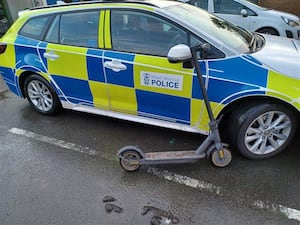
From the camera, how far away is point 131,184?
9.45 feet

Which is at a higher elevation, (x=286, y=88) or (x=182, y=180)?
(x=286, y=88)

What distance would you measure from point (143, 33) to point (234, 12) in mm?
4303

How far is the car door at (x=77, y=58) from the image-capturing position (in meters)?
3.37

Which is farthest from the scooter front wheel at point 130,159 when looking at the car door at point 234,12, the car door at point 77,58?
the car door at point 234,12

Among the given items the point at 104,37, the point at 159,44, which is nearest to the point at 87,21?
the point at 104,37

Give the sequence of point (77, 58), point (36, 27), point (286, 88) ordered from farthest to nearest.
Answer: point (36, 27), point (77, 58), point (286, 88)

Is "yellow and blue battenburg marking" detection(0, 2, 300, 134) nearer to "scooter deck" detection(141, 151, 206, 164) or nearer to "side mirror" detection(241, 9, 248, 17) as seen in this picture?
"scooter deck" detection(141, 151, 206, 164)

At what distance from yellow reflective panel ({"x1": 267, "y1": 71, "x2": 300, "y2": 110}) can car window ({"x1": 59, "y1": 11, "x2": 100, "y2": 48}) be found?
1.89 m

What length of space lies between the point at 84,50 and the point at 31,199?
5.47ft

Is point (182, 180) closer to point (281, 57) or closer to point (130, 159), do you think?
point (130, 159)

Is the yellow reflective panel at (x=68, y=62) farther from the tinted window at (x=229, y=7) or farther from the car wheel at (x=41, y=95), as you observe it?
the tinted window at (x=229, y=7)

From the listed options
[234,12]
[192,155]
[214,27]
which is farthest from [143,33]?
[234,12]

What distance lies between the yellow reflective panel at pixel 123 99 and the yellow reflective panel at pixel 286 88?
1.39 m

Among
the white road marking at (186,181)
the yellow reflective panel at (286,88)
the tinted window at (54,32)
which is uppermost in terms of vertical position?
the tinted window at (54,32)
